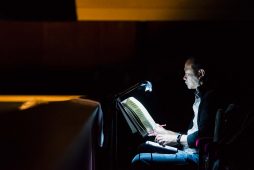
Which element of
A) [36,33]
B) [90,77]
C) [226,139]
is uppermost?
[36,33]

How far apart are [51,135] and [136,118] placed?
154 cm

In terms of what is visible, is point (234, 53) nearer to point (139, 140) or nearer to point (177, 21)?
point (177, 21)

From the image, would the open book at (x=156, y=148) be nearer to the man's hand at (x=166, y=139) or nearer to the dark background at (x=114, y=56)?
the man's hand at (x=166, y=139)

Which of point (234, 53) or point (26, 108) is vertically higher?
point (234, 53)

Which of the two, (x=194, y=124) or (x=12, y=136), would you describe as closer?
(x=194, y=124)

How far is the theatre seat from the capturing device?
3775 mm

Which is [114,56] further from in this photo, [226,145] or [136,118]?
[226,145]

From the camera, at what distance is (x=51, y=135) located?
407cm

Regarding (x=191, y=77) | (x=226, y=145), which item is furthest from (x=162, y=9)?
(x=226, y=145)

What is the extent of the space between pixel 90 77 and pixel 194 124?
212 cm

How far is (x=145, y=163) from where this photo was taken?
120 inches

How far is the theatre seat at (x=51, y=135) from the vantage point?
3775mm

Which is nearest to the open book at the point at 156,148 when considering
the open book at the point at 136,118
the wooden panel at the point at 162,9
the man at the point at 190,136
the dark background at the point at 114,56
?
the man at the point at 190,136

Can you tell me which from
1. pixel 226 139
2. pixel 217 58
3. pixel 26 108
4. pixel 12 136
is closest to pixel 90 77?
pixel 26 108
